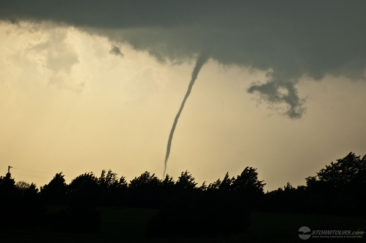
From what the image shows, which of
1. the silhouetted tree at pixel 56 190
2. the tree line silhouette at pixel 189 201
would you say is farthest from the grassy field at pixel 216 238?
the silhouetted tree at pixel 56 190

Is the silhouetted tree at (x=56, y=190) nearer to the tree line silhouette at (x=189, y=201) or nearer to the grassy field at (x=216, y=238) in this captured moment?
the tree line silhouette at (x=189, y=201)

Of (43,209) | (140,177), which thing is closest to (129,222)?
(43,209)

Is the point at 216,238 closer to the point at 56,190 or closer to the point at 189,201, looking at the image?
the point at 189,201

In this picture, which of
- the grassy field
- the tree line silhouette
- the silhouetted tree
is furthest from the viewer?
the silhouetted tree

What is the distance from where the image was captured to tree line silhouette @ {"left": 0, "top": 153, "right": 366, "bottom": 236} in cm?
4491

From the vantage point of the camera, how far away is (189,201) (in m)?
46.5

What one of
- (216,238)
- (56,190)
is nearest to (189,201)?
(216,238)

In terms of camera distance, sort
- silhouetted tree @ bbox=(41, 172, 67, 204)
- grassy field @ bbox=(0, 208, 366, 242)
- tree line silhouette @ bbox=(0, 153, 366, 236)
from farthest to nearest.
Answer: silhouetted tree @ bbox=(41, 172, 67, 204)
tree line silhouette @ bbox=(0, 153, 366, 236)
grassy field @ bbox=(0, 208, 366, 242)

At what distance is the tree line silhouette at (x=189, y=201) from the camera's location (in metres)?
44.9

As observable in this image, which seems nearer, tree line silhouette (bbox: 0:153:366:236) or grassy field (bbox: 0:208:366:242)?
grassy field (bbox: 0:208:366:242)

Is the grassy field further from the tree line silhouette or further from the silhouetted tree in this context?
the silhouetted tree

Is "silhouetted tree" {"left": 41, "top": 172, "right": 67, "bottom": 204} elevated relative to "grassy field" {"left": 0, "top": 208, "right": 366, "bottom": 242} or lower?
elevated

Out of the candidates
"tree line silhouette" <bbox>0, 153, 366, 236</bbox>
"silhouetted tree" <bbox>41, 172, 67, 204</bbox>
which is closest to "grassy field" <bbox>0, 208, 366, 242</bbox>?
"tree line silhouette" <bbox>0, 153, 366, 236</bbox>

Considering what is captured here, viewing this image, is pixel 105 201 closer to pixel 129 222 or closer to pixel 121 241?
pixel 129 222
